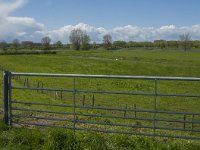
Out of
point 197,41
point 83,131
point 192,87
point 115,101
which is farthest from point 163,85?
point 197,41

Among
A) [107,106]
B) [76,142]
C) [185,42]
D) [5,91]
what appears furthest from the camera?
[185,42]

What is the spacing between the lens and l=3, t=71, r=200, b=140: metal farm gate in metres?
8.24

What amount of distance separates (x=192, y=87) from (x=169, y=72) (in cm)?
1996

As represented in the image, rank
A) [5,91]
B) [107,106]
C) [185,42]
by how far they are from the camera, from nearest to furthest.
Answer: [5,91]
[107,106]
[185,42]

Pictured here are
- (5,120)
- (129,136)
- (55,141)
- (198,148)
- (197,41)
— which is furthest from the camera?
(197,41)

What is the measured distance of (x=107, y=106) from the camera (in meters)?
23.6

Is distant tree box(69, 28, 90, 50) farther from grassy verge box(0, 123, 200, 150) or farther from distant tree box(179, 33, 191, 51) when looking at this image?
grassy verge box(0, 123, 200, 150)

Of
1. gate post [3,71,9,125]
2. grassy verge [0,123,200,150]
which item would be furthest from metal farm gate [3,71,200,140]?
grassy verge [0,123,200,150]

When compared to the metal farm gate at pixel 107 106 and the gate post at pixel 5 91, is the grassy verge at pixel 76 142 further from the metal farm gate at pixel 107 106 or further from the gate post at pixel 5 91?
the gate post at pixel 5 91

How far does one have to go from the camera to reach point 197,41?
199250 mm

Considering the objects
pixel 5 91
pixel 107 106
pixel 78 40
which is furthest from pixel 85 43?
pixel 5 91

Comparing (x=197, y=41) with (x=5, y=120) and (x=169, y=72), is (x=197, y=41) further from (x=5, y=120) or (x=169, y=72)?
(x=5, y=120)

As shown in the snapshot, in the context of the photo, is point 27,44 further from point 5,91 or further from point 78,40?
point 5,91

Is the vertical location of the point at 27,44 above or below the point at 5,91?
above
